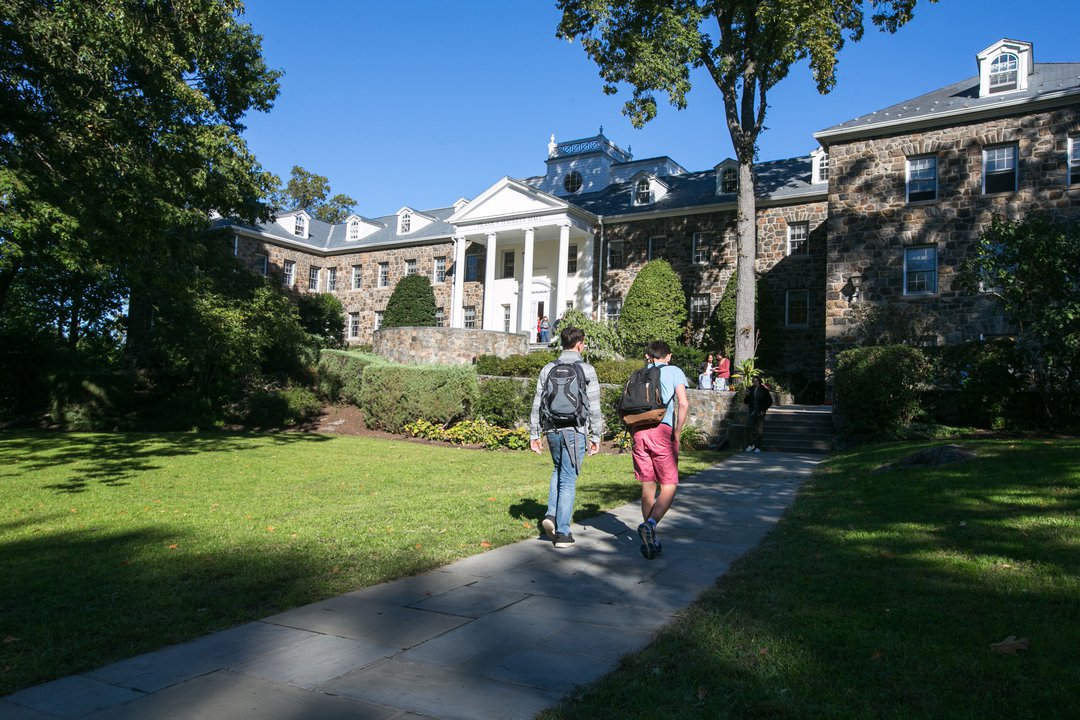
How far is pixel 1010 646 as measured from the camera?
3.23m

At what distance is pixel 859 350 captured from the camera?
1630cm

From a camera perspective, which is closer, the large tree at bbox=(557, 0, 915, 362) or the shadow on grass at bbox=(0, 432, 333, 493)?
the shadow on grass at bbox=(0, 432, 333, 493)

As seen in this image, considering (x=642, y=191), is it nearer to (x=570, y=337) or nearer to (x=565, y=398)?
(x=570, y=337)

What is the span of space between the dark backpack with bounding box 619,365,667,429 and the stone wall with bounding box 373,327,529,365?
69.0 ft

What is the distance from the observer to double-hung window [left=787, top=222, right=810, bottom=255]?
26125mm

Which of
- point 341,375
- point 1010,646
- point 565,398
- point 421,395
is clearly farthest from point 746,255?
point 1010,646

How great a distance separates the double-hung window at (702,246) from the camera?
28.3 meters

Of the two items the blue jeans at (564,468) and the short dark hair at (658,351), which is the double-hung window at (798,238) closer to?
the short dark hair at (658,351)

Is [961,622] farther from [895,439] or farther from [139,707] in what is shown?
[895,439]

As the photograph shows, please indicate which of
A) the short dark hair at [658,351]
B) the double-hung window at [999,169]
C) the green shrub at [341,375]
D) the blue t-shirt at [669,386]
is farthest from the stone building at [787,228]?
the blue t-shirt at [669,386]

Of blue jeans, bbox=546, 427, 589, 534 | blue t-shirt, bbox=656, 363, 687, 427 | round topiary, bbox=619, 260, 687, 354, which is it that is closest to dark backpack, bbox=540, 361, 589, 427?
blue jeans, bbox=546, 427, 589, 534

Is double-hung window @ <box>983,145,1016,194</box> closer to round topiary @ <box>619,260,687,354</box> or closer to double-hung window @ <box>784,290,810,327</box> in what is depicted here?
double-hung window @ <box>784,290,810,327</box>

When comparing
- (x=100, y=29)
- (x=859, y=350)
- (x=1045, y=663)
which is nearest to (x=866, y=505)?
(x=1045, y=663)

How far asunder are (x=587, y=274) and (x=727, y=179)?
7.21 meters
